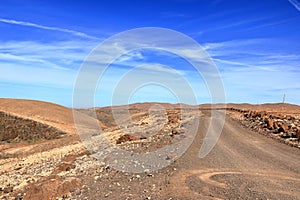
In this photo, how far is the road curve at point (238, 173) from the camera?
8.86 m

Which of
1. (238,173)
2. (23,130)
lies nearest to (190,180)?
(238,173)

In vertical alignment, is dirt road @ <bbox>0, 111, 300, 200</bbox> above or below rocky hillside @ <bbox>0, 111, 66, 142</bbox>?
above

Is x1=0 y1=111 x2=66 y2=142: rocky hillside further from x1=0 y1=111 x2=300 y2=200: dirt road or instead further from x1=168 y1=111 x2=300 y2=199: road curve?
x1=168 y1=111 x2=300 y2=199: road curve

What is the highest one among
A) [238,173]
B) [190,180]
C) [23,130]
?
[238,173]

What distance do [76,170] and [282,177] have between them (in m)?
7.40

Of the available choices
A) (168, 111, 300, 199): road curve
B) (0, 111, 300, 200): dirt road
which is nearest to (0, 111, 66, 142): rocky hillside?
(0, 111, 300, 200): dirt road

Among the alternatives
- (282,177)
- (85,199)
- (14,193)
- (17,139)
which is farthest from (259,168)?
(17,139)

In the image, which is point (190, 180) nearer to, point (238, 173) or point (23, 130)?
point (238, 173)

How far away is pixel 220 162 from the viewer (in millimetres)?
12523

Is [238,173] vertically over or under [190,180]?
over

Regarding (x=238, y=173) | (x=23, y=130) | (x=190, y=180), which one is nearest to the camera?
(x=190, y=180)

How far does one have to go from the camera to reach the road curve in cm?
886

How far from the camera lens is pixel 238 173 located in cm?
1095

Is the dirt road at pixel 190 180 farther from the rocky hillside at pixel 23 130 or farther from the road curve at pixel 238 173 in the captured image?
the rocky hillside at pixel 23 130
